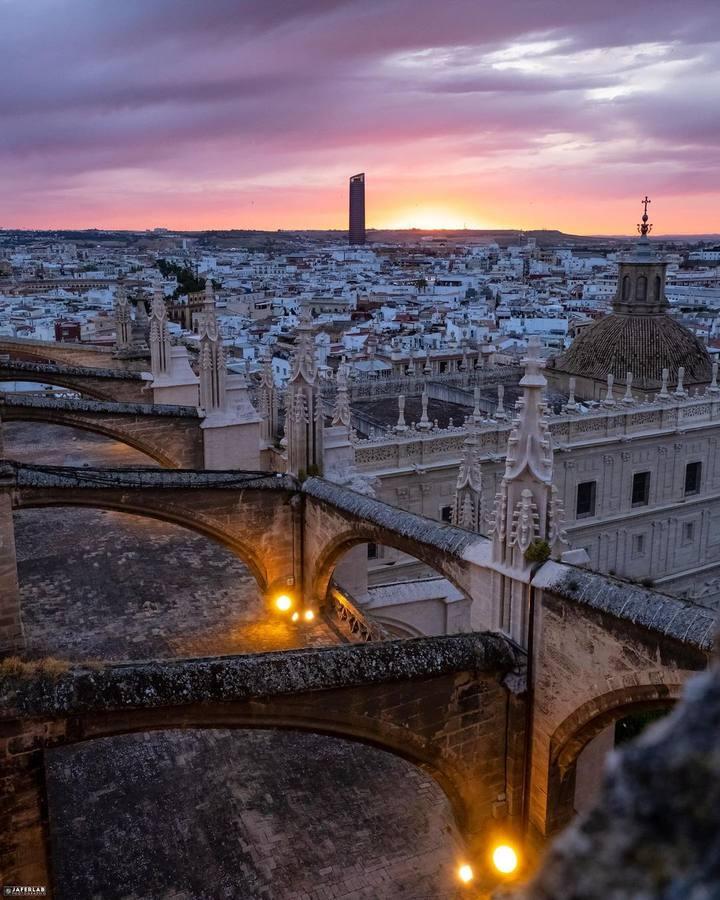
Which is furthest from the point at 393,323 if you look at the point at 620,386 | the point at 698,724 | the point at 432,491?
the point at 698,724

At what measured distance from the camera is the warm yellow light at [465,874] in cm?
786

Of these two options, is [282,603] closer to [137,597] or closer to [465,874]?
[137,597]

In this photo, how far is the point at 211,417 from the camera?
53.0 feet

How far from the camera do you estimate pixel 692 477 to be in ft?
104

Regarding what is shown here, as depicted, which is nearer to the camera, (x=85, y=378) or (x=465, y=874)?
(x=465, y=874)

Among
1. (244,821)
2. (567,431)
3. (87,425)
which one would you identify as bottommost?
(244,821)

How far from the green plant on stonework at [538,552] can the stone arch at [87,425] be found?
909cm

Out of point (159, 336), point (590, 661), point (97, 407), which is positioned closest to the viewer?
point (590, 661)

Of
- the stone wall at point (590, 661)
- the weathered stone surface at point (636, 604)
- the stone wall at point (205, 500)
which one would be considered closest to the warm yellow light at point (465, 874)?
the stone wall at point (590, 661)

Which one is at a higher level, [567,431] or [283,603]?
[283,603]

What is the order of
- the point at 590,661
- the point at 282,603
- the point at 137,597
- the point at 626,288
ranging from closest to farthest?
the point at 590,661
the point at 282,603
the point at 137,597
the point at 626,288

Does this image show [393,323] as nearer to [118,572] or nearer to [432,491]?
[432,491]

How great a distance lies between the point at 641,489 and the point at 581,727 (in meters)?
24.4

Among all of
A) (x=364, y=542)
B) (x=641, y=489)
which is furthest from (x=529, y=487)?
(x=641, y=489)
